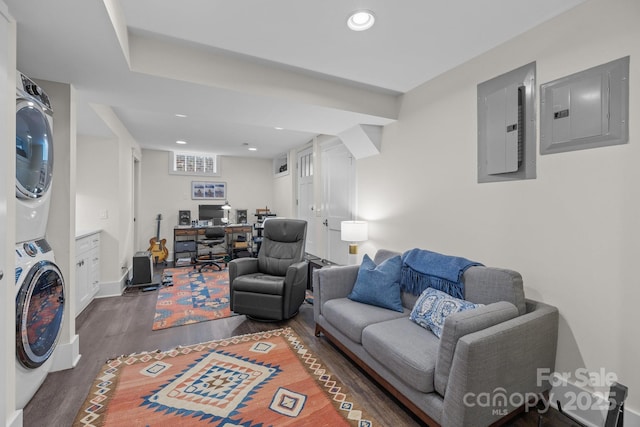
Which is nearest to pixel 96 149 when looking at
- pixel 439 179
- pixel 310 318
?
pixel 310 318

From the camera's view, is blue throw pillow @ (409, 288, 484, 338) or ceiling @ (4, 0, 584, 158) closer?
ceiling @ (4, 0, 584, 158)

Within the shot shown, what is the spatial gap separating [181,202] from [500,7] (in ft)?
21.5

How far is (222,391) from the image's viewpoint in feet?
6.18

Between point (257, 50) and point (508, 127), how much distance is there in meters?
1.96

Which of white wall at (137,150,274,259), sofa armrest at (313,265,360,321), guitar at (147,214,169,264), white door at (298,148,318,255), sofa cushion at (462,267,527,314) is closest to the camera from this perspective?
sofa cushion at (462,267,527,314)

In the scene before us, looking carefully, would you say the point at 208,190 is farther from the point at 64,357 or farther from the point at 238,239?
the point at 64,357

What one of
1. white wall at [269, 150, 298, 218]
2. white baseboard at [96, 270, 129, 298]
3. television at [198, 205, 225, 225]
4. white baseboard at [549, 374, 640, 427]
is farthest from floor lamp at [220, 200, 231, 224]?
white baseboard at [549, 374, 640, 427]

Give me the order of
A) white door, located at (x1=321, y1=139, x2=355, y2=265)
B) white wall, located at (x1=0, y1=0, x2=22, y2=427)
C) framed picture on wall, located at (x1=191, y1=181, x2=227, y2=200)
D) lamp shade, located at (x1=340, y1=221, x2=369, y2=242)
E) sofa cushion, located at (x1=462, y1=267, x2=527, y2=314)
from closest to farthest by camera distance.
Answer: white wall, located at (x1=0, y1=0, x2=22, y2=427) → sofa cushion, located at (x1=462, y1=267, x2=527, y2=314) → lamp shade, located at (x1=340, y1=221, x2=369, y2=242) → white door, located at (x1=321, y1=139, x2=355, y2=265) → framed picture on wall, located at (x1=191, y1=181, x2=227, y2=200)

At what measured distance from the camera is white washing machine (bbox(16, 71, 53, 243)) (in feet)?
5.18

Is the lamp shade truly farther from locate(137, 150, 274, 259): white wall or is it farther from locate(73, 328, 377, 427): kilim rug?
locate(137, 150, 274, 259): white wall

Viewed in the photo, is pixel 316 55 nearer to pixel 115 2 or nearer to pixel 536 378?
pixel 115 2

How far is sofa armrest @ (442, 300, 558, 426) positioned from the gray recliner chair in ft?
6.03

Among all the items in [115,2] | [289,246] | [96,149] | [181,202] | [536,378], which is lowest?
[536,378]

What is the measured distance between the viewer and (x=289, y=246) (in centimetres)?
347
